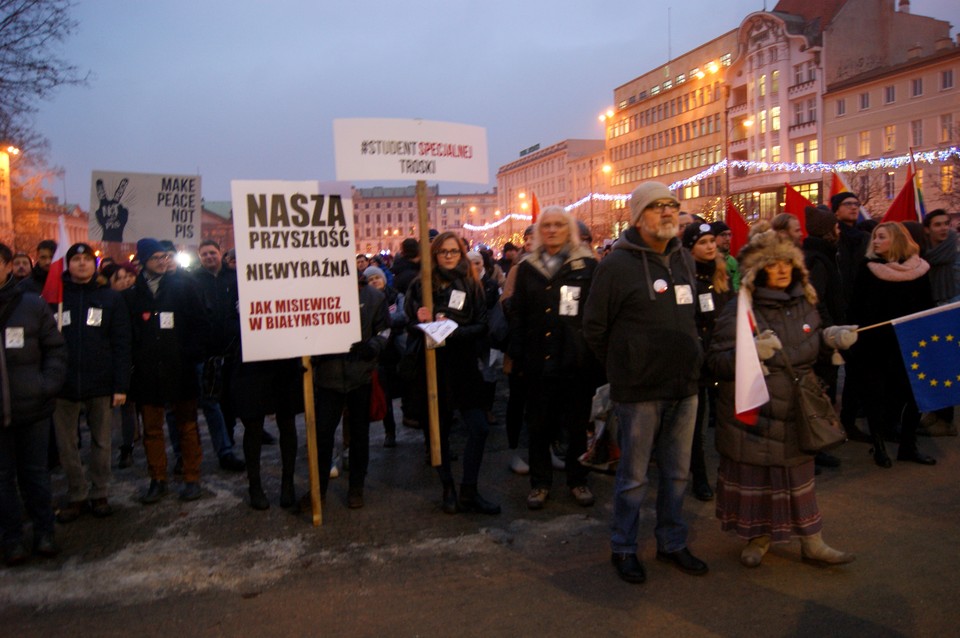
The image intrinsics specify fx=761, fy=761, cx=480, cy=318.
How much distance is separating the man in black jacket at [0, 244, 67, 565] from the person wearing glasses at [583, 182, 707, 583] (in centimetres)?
361

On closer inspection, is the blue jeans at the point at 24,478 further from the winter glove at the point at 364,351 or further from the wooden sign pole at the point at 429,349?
the wooden sign pole at the point at 429,349

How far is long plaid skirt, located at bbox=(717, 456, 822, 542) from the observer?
4461 mm

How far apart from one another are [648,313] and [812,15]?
6380cm

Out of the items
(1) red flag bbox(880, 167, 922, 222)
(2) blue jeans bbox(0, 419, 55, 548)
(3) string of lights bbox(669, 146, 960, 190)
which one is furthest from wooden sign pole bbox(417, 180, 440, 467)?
(3) string of lights bbox(669, 146, 960, 190)

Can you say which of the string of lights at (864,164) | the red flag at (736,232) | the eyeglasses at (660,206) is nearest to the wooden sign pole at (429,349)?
the eyeglasses at (660,206)

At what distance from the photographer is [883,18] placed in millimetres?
56625

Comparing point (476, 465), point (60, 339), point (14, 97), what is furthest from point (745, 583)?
point (14, 97)

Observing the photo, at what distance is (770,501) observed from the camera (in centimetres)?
453

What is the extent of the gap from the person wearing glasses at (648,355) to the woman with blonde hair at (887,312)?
9.53 feet

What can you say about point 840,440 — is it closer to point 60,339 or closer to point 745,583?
point 745,583

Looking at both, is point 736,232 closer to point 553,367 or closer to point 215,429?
point 553,367

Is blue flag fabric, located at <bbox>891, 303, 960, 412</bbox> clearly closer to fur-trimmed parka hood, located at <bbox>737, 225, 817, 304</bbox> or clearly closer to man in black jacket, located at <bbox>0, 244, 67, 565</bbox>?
fur-trimmed parka hood, located at <bbox>737, 225, 817, 304</bbox>

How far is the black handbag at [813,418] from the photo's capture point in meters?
4.32

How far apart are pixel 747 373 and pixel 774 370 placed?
392 mm
